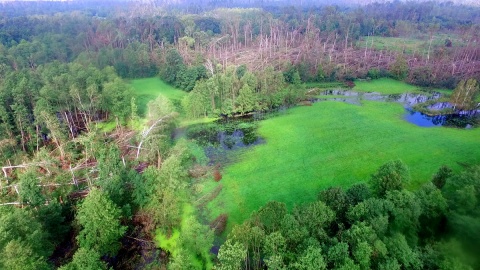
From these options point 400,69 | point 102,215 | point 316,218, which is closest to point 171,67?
point 102,215

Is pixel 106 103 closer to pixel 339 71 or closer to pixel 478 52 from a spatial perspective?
pixel 339 71

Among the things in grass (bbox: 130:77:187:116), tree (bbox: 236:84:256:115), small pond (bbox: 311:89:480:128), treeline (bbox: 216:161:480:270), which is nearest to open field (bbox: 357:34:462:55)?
small pond (bbox: 311:89:480:128)

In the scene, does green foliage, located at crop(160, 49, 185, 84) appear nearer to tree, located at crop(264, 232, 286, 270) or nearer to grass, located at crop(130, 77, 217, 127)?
grass, located at crop(130, 77, 217, 127)

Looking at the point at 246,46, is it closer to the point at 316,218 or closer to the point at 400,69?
the point at 400,69

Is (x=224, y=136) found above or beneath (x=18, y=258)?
beneath

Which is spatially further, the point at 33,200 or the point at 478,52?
the point at 478,52

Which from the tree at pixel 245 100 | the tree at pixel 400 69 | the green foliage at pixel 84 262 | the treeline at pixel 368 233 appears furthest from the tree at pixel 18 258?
the tree at pixel 400 69

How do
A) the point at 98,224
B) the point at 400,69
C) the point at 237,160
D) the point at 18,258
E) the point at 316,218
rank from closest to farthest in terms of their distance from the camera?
the point at 18,258 → the point at 316,218 → the point at 98,224 → the point at 237,160 → the point at 400,69

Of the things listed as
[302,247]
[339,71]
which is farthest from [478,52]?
[302,247]
